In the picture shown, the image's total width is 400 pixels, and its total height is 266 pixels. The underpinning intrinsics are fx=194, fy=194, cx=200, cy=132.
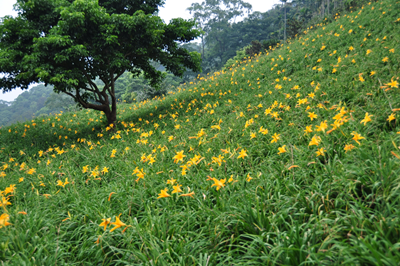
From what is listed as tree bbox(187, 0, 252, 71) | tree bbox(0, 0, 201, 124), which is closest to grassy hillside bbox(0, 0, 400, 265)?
tree bbox(0, 0, 201, 124)

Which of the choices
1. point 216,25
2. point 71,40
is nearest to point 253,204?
point 71,40

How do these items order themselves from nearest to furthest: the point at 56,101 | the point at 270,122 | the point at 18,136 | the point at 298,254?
the point at 298,254 → the point at 270,122 → the point at 18,136 → the point at 56,101

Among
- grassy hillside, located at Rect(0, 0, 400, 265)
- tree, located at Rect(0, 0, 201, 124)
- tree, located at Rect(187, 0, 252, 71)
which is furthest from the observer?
tree, located at Rect(187, 0, 252, 71)

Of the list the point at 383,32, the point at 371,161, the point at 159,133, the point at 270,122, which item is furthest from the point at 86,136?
the point at 383,32

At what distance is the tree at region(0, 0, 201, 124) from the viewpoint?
15.3ft

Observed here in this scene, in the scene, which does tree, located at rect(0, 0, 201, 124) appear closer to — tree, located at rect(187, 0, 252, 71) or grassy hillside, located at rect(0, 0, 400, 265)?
grassy hillside, located at rect(0, 0, 400, 265)

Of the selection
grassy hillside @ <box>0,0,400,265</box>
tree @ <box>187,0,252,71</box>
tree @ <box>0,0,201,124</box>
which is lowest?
grassy hillside @ <box>0,0,400,265</box>

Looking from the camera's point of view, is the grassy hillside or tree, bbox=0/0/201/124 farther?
tree, bbox=0/0/201/124

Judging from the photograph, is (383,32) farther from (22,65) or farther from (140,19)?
(22,65)

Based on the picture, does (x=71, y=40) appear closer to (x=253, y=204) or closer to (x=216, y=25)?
(x=253, y=204)

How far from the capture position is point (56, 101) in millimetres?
42781

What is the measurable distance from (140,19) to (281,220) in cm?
587

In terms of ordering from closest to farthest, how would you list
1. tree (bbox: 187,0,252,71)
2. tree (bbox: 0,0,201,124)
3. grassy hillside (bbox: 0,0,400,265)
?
grassy hillside (bbox: 0,0,400,265) < tree (bbox: 0,0,201,124) < tree (bbox: 187,0,252,71)

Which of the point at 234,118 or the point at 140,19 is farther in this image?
the point at 140,19
